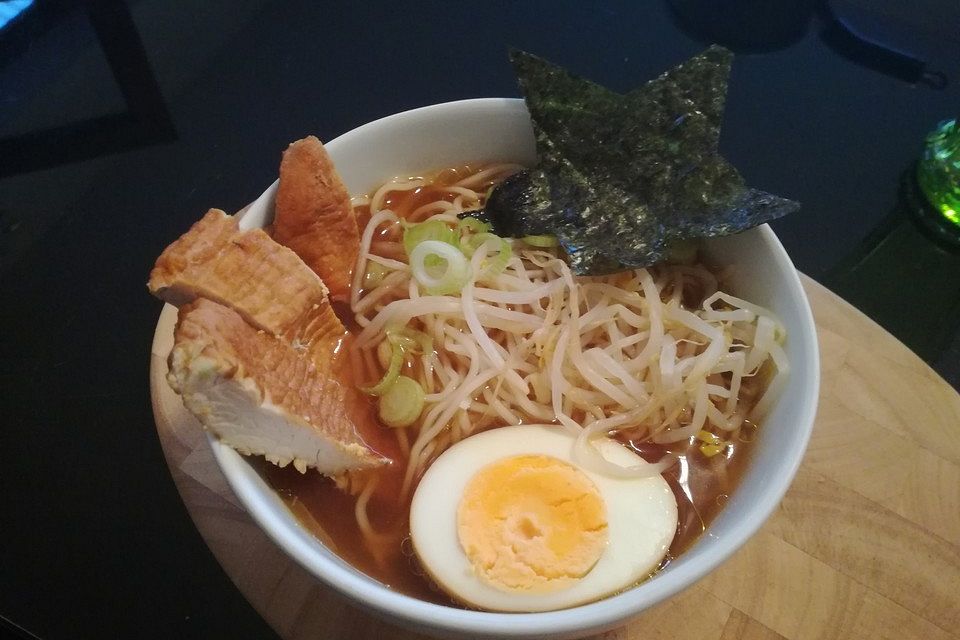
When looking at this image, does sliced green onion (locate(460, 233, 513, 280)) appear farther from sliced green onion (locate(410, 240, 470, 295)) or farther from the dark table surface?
the dark table surface

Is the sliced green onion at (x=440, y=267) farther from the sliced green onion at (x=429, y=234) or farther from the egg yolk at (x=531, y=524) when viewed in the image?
the egg yolk at (x=531, y=524)

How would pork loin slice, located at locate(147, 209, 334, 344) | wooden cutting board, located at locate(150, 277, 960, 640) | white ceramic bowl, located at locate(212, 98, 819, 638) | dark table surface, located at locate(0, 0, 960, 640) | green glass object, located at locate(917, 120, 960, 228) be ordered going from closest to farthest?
white ceramic bowl, located at locate(212, 98, 819, 638), pork loin slice, located at locate(147, 209, 334, 344), wooden cutting board, located at locate(150, 277, 960, 640), dark table surface, located at locate(0, 0, 960, 640), green glass object, located at locate(917, 120, 960, 228)

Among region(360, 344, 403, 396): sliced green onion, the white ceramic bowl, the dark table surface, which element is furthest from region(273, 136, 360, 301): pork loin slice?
the dark table surface

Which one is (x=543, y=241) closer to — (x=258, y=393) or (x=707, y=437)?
(x=707, y=437)

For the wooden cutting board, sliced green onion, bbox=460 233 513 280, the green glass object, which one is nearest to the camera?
the wooden cutting board

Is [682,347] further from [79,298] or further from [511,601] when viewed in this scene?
[79,298]

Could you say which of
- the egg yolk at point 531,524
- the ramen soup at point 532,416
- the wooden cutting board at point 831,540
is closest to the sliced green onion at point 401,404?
the ramen soup at point 532,416
